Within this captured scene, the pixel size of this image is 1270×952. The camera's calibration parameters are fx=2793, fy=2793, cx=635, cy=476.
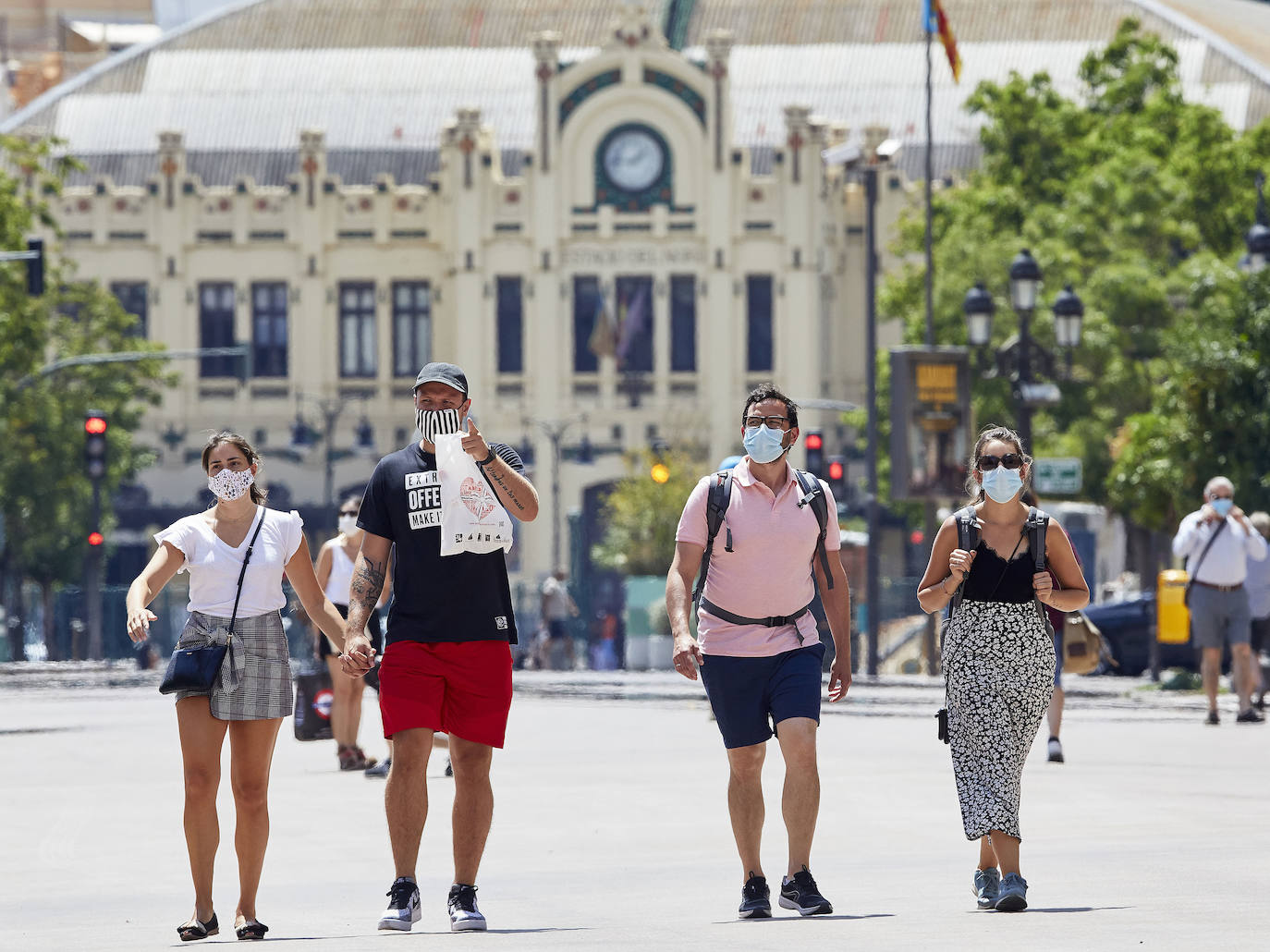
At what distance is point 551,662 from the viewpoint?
46.2 metres

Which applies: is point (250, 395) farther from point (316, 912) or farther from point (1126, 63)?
point (316, 912)

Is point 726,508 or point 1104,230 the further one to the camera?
point 1104,230

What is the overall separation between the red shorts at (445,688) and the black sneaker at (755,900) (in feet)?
3.37

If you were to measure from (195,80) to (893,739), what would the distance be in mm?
55952

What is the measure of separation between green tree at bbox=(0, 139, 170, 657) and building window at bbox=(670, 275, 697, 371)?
12659 mm

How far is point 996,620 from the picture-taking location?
33.5ft

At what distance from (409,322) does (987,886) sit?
5831 cm

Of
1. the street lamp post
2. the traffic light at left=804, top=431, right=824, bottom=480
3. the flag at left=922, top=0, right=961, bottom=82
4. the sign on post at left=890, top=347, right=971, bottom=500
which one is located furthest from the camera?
the flag at left=922, top=0, right=961, bottom=82

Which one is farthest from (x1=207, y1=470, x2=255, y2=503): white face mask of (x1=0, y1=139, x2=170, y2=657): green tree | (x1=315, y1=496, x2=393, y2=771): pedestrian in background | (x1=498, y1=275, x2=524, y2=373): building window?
(x1=498, y1=275, x2=524, y2=373): building window

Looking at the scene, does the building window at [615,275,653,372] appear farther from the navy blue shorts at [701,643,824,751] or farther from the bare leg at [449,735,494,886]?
the bare leg at [449,735,494,886]

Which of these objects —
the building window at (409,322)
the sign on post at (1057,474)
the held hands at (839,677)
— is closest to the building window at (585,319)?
the building window at (409,322)

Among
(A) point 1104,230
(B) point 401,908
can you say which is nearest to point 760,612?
(B) point 401,908

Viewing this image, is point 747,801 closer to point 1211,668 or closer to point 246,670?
point 246,670

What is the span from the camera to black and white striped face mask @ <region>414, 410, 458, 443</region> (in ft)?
32.0
